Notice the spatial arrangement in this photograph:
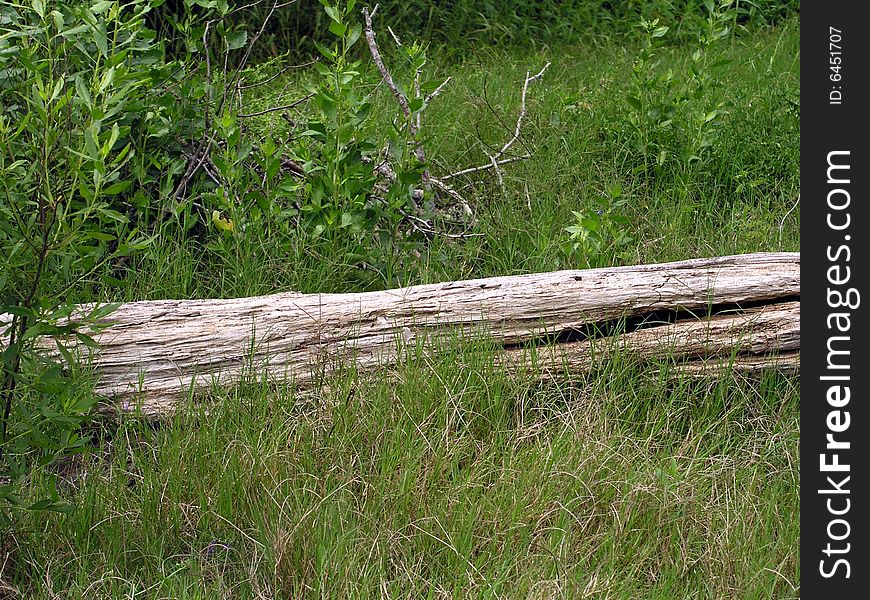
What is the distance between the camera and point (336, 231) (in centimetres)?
373

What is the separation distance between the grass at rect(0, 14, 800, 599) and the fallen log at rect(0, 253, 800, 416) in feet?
0.30

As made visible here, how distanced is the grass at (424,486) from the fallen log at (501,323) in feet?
0.30

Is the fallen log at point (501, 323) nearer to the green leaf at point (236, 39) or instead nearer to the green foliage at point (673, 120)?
the green leaf at point (236, 39)

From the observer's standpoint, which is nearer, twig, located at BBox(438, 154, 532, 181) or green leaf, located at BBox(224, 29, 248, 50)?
green leaf, located at BBox(224, 29, 248, 50)

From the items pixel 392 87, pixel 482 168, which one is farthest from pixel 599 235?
pixel 392 87

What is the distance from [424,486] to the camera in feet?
8.79

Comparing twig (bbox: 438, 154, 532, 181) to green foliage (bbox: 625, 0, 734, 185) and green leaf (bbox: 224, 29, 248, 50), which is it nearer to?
green foliage (bbox: 625, 0, 734, 185)

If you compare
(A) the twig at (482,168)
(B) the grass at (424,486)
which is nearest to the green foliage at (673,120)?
(A) the twig at (482,168)

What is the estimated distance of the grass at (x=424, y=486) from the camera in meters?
2.44

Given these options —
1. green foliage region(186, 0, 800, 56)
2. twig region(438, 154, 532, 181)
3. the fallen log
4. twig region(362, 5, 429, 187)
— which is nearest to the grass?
the fallen log

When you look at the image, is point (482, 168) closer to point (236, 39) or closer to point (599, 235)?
point (599, 235)

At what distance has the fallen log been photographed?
10.1 feet
